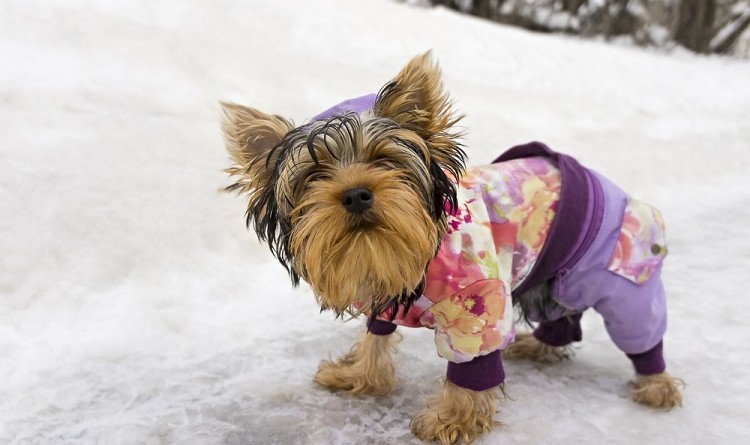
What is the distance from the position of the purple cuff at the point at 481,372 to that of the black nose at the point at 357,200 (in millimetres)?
848

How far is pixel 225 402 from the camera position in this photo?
2.83 m

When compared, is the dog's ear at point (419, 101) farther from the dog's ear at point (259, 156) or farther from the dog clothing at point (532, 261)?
the dog's ear at point (259, 156)

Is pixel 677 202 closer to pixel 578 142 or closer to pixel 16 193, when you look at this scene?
pixel 578 142

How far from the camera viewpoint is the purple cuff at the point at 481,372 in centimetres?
252

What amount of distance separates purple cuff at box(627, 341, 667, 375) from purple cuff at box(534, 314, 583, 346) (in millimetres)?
375

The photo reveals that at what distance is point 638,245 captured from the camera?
9.38 feet

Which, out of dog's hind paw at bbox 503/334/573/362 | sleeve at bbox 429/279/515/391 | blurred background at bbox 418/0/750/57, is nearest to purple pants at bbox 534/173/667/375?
dog's hind paw at bbox 503/334/573/362

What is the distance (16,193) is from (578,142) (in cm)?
480

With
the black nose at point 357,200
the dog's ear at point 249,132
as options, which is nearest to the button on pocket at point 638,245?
the black nose at point 357,200

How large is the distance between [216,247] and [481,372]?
80.4 inches

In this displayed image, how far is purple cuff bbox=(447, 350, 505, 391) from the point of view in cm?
252

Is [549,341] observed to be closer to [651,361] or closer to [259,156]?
[651,361]

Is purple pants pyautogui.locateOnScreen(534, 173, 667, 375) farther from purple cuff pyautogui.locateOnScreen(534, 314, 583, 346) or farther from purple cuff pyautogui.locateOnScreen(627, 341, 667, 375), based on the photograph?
purple cuff pyautogui.locateOnScreen(534, 314, 583, 346)

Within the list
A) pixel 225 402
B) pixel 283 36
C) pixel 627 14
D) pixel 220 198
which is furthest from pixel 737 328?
pixel 627 14
